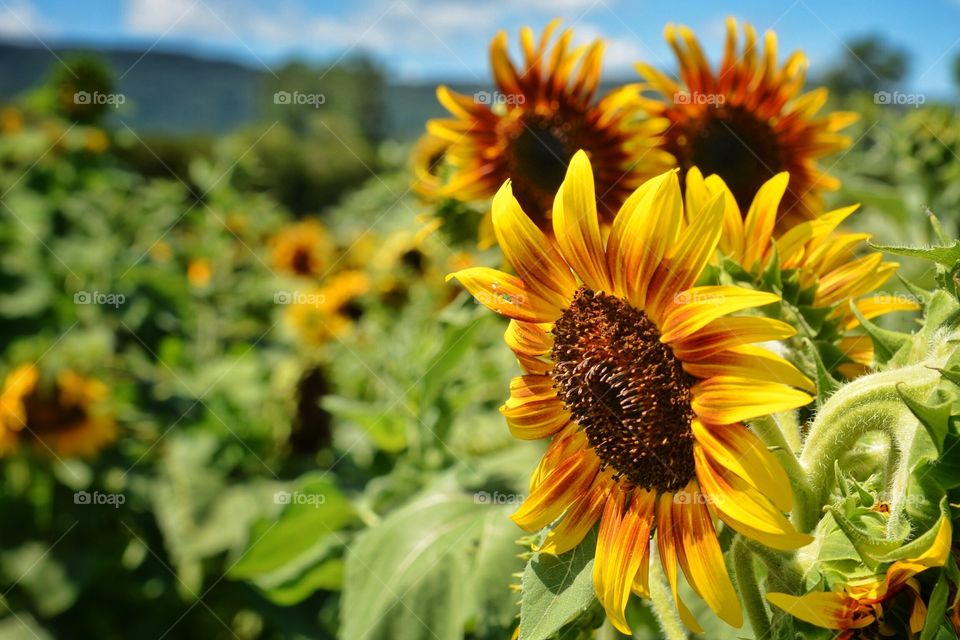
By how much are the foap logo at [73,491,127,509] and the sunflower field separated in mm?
18

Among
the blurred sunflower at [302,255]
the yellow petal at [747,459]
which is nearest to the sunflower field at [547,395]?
the yellow petal at [747,459]

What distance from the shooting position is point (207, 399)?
313 centimetres

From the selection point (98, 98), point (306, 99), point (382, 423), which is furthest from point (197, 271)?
point (382, 423)

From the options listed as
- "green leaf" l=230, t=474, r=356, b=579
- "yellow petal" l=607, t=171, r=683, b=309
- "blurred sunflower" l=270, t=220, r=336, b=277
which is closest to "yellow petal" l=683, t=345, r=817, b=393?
"yellow petal" l=607, t=171, r=683, b=309

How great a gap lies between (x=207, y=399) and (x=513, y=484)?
178 centimetres

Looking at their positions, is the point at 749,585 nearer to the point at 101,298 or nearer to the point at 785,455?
the point at 785,455

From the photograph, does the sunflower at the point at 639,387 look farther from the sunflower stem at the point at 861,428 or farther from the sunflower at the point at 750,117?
the sunflower at the point at 750,117

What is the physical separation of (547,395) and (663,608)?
0.28m

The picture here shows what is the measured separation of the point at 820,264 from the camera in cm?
115

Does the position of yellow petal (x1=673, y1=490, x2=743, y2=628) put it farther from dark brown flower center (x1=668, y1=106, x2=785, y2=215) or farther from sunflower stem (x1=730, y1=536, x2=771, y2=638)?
dark brown flower center (x1=668, y1=106, x2=785, y2=215)

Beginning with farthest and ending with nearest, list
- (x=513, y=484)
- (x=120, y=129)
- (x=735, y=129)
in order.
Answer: (x=120, y=129) → (x=513, y=484) → (x=735, y=129)

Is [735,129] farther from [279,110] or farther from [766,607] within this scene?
[279,110]

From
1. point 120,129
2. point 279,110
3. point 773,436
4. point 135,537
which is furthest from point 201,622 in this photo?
point 279,110
